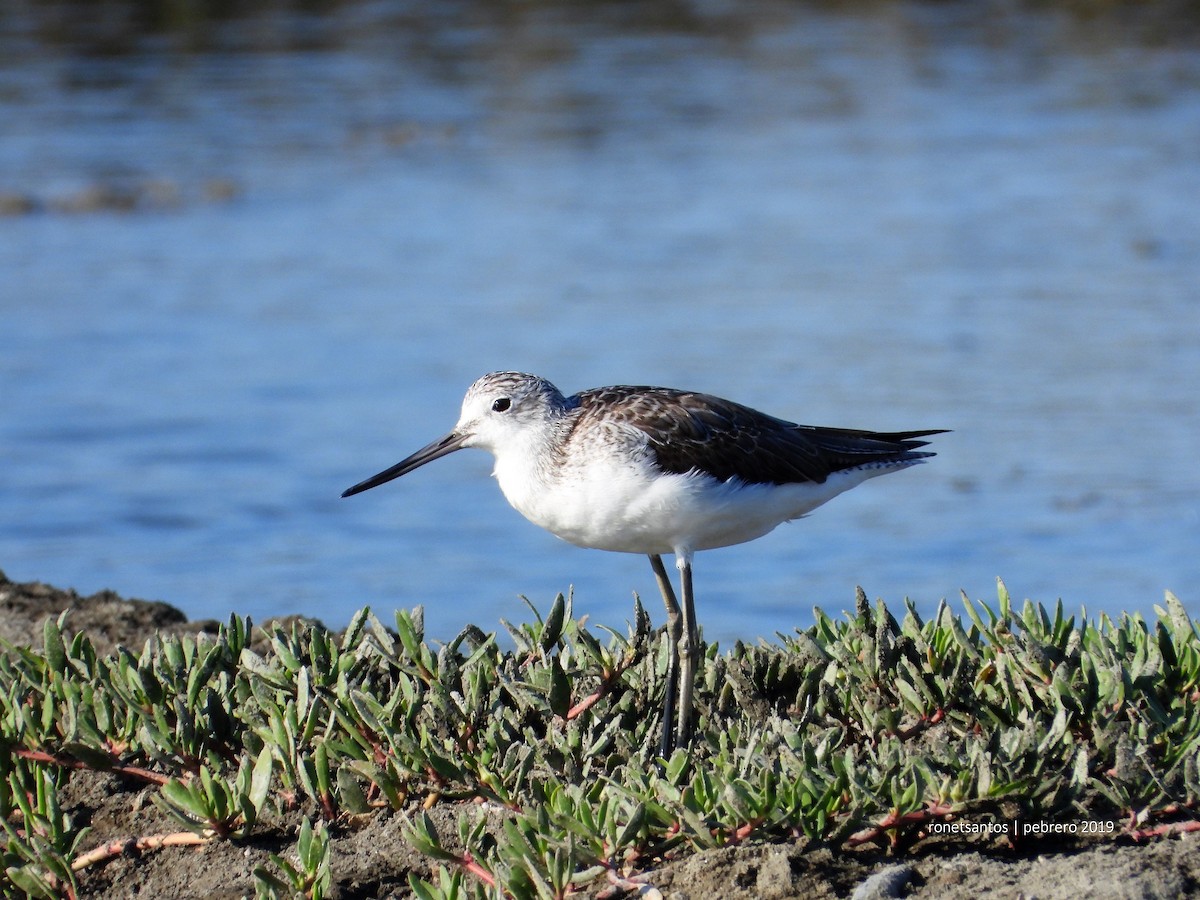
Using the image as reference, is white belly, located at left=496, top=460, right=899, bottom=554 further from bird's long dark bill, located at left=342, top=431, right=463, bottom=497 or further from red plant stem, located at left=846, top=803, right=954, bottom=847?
red plant stem, located at left=846, top=803, right=954, bottom=847

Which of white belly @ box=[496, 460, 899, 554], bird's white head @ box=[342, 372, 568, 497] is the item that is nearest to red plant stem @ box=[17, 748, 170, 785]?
bird's white head @ box=[342, 372, 568, 497]

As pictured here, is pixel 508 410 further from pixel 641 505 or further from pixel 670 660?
pixel 670 660

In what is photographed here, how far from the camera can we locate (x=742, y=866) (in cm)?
441

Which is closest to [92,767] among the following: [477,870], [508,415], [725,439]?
[477,870]

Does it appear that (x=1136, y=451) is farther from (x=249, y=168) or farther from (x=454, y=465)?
(x=249, y=168)

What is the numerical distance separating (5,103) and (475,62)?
22.8 feet

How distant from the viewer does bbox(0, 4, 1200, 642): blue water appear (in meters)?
9.83

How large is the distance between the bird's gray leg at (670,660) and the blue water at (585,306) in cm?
281

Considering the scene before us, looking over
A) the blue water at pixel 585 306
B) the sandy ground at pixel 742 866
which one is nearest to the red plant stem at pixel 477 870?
the sandy ground at pixel 742 866

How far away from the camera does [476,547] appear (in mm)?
10000

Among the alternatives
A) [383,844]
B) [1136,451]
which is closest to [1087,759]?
[383,844]

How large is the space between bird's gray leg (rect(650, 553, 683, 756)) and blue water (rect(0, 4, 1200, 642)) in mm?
2812

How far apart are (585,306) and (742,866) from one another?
9.85m

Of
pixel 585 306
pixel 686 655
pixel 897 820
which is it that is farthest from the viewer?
pixel 585 306
